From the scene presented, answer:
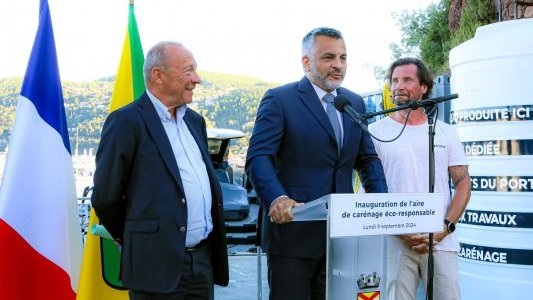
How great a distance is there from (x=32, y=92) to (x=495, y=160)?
8.59 feet

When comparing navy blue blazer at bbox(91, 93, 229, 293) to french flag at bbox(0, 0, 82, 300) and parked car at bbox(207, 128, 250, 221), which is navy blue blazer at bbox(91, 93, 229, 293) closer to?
french flag at bbox(0, 0, 82, 300)

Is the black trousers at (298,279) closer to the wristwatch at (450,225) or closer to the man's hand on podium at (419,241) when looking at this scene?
the man's hand on podium at (419,241)

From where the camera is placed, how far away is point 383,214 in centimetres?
187

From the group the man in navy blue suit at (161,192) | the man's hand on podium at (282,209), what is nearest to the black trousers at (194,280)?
the man in navy blue suit at (161,192)

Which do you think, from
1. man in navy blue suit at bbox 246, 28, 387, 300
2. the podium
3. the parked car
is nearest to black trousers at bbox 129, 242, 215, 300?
man in navy blue suit at bbox 246, 28, 387, 300

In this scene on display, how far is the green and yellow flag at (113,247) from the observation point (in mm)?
3146

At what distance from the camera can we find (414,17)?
28.0 meters

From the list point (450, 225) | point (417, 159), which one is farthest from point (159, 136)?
point (450, 225)

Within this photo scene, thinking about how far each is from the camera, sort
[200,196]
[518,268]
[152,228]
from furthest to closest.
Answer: [518,268] → [200,196] → [152,228]

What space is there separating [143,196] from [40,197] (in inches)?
42.0

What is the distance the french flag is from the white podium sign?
6.07ft

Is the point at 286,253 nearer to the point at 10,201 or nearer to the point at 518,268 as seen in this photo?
the point at 10,201

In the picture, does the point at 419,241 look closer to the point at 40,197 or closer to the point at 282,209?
the point at 282,209

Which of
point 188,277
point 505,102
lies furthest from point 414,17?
point 188,277
